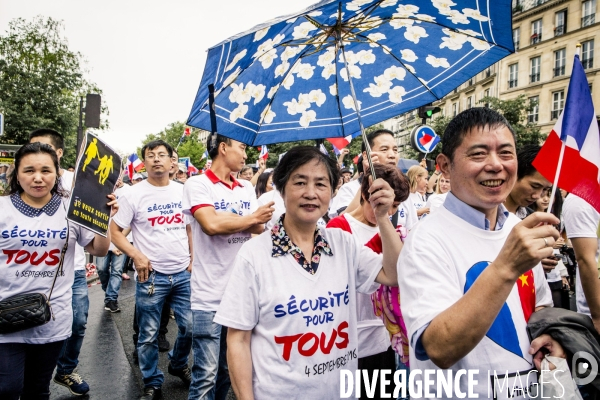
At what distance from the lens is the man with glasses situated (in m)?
4.01

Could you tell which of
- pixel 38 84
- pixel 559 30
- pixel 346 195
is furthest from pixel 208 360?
pixel 559 30

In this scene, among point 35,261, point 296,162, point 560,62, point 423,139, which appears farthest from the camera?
point 560,62

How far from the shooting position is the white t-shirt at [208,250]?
323 cm

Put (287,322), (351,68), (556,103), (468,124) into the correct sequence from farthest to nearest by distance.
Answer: (556,103) < (351,68) < (287,322) < (468,124)

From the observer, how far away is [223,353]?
3.19 m

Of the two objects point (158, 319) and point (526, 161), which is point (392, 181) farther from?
point (158, 319)

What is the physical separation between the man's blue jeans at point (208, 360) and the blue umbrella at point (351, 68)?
142 centimetres

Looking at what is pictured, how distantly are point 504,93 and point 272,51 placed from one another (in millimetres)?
42194

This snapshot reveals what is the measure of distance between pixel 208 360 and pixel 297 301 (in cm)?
151

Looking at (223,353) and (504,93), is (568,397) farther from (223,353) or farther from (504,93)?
(504,93)

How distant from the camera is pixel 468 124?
1.66m

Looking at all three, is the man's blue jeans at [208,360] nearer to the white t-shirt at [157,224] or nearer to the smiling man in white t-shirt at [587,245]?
the white t-shirt at [157,224]

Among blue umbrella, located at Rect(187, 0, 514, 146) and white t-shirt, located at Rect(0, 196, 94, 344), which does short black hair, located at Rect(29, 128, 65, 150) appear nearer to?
Result: white t-shirt, located at Rect(0, 196, 94, 344)

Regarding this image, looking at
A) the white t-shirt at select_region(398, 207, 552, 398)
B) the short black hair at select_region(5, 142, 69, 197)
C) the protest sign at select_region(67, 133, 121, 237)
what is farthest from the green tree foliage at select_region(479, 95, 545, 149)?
the white t-shirt at select_region(398, 207, 552, 398)
